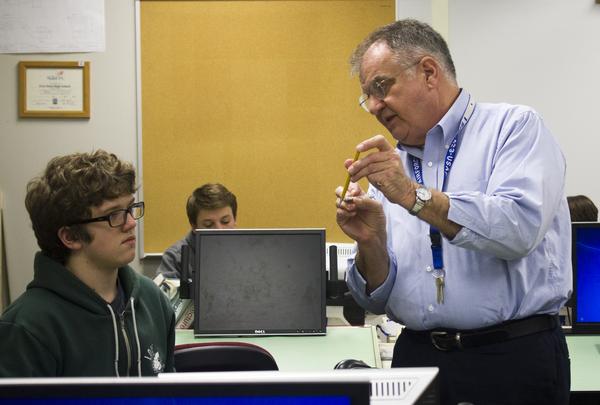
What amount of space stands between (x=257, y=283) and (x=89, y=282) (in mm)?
997

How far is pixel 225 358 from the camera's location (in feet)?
5.93

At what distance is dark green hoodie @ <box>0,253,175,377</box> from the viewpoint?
148 cm

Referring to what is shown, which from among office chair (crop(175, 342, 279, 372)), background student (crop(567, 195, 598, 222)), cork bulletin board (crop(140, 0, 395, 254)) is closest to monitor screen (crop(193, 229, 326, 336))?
office chair (crop(175, 342, 279, 372))

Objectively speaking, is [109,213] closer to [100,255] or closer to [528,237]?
[100,255]

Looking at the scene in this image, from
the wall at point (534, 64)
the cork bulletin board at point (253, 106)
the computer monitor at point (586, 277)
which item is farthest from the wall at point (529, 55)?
the computer monitor at point (586, 277)

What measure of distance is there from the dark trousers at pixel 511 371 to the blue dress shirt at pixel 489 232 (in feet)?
0.23

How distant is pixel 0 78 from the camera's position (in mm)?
4137

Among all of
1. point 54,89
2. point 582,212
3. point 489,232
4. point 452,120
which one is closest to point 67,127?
point 54,89

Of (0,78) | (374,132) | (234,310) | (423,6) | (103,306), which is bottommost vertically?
(234,310)

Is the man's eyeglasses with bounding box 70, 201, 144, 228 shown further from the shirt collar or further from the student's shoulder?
the shirt collar

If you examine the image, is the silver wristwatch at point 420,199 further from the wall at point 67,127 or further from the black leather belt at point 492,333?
the wall at point 67,127

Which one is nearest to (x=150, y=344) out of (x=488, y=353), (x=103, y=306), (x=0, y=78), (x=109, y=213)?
(x=103, y=306)

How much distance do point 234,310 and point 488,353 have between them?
125cm

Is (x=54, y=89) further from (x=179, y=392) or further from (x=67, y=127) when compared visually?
(x=179, y=392)
